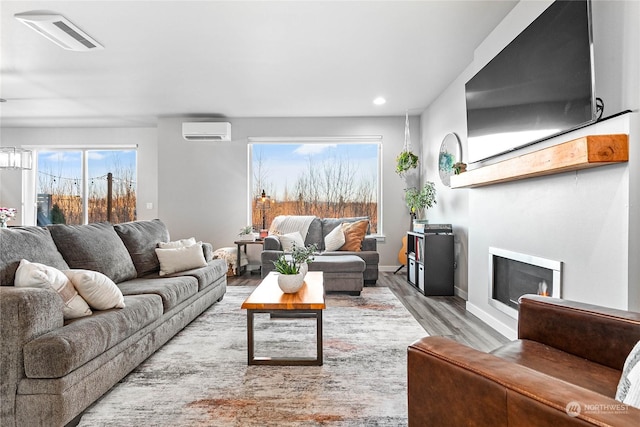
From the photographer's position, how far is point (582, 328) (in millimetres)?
1372

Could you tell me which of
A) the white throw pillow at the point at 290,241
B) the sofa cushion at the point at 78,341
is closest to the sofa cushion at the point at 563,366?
the sofa cushion at the point at 78,341

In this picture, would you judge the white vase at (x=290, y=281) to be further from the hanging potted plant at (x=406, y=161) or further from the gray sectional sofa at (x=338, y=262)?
the hanging potted plant at (x=406, y=161)

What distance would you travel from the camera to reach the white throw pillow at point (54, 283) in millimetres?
1790

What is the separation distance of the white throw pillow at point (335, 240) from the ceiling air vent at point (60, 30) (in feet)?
11.5

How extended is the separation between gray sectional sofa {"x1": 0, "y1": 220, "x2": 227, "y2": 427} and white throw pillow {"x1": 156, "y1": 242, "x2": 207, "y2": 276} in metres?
0.14

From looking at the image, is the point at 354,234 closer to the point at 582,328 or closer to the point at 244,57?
the point at 244,57

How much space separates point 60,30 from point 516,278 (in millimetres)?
4303

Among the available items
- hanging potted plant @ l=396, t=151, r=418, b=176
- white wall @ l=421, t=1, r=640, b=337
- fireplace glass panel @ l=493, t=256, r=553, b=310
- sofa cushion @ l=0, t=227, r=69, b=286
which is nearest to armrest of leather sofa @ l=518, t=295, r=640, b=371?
white wall @ l=421, t=1, r=640, b=337

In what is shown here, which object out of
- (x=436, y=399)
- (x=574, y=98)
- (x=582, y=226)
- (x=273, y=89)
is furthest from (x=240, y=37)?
(x=436, y=399)

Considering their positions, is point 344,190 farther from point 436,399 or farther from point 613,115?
point 436,399

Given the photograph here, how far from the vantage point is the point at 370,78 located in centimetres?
434

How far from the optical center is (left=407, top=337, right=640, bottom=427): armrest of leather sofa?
691 millimetres

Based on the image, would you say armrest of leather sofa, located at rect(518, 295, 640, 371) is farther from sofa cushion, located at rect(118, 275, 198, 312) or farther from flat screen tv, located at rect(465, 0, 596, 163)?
sofa cushion, located at rect(118, 275, 198, 312)

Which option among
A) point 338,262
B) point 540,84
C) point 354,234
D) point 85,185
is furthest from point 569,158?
point 85,185
